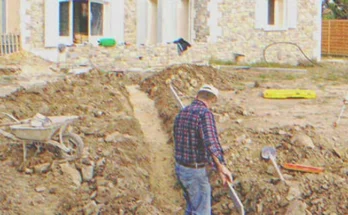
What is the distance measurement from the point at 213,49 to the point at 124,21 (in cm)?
287

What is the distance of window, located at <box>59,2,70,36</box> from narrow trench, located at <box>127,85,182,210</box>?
21.8ft

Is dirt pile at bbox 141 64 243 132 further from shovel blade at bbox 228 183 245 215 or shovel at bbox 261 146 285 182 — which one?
shovel blade at bbox 228 183 245 215

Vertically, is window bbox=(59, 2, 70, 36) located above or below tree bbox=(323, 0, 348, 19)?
below

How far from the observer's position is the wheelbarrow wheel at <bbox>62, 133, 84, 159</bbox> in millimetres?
11906

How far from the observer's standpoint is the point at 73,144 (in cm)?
1207

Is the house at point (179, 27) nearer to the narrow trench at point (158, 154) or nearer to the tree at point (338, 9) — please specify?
the narrow trench at point (158, 154)

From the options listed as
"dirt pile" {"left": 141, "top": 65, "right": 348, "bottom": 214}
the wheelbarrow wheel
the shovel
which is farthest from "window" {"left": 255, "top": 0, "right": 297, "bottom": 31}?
the wheelbarrow wheel

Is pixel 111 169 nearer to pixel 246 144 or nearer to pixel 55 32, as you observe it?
pixel 246 144

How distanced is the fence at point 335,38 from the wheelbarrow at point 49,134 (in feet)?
80.1

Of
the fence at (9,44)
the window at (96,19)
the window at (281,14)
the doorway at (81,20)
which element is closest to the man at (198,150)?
the fence at (9,44)

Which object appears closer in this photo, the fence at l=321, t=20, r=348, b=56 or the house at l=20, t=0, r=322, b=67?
the house at l=20, t=0, r=322, b=67

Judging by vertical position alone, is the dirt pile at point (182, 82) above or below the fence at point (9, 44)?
below

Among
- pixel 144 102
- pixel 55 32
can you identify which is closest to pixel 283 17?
pixel 55 32

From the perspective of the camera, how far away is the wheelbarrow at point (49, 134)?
1155 centimetres
